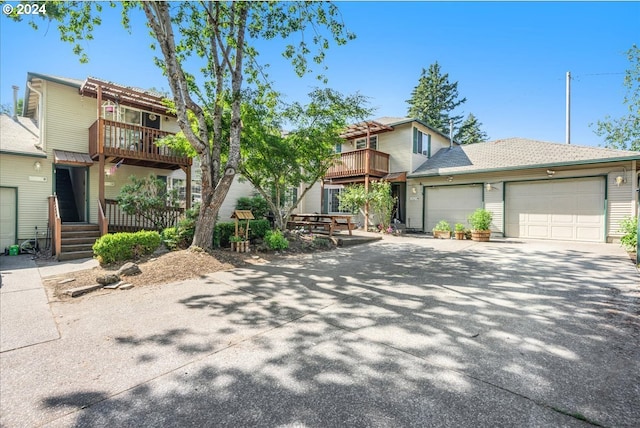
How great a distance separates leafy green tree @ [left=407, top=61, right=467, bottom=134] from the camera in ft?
110

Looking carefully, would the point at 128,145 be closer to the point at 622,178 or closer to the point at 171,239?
the point at 171,239

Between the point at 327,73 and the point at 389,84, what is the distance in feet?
13.2

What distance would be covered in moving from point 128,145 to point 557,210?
16070mm

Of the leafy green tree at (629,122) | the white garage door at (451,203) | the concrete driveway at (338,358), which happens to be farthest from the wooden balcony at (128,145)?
the leafy green tree at (629,122)

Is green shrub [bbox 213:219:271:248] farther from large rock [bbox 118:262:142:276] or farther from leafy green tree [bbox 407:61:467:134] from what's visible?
leafy green tree [bbox 407:61:467:134]

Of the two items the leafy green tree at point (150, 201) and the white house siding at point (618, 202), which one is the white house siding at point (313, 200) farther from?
the white house siding at point (618, 202)

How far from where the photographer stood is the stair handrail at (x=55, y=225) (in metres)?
8.41

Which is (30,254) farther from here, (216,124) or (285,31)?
(285,31)

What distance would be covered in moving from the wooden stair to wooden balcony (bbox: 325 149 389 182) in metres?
10.3

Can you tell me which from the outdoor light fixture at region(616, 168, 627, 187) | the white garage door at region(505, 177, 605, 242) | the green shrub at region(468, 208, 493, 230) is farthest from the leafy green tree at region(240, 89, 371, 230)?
the outdoor light fixture at region(616, 168, 627, 187)

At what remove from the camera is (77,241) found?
8.95m

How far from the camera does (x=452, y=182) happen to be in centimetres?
1400

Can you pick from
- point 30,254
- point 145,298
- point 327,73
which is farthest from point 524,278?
point 30,254

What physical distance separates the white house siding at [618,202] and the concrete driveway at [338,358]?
276 inches
